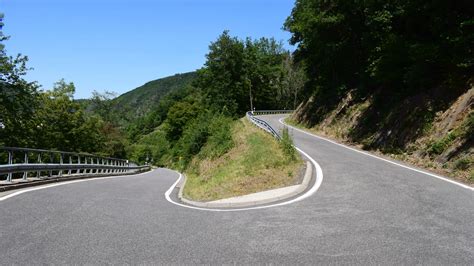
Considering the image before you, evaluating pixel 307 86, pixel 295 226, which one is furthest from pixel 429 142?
pixel 307 86

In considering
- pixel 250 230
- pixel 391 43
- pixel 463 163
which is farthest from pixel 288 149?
pixel 250 230

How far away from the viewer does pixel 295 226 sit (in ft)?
24.1

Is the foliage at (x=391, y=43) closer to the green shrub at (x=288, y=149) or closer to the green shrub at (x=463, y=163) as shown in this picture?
the green shrub at (x=463, y=163)

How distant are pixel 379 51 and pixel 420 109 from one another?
17.2 ft

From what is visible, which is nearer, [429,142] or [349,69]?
[429,142]

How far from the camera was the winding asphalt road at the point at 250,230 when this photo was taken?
5.46 meters

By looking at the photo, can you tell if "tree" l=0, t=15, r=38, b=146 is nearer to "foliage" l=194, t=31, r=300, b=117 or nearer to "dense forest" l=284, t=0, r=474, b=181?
"dense forest" l=284, t=0, r=474, b=181

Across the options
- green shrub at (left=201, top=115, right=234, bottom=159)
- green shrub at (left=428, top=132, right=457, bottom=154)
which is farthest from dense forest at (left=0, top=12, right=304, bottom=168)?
green shrub at (left=428, top=132, right=457, bottom=154)

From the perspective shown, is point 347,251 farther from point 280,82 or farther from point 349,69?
point 280,82

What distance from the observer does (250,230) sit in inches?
279

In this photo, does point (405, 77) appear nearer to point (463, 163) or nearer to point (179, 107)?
point (463, 163)

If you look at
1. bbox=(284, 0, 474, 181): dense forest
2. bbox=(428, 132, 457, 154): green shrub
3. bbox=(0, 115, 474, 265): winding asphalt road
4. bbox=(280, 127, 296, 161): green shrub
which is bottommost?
bbox=(0, 115, 474, 265): winding asphalt road

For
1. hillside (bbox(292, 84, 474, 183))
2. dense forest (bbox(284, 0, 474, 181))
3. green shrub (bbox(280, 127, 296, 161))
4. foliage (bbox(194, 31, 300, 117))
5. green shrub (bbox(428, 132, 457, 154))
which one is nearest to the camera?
hillside (bbox(292, 84, 474, 183))

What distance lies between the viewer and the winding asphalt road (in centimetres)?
546
